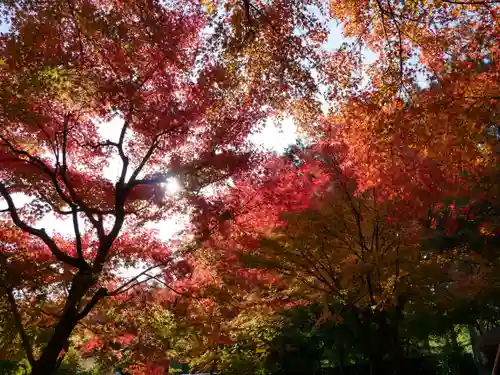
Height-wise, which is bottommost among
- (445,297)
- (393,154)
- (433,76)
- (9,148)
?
(445,297)

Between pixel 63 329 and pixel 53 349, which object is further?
pixel 63 329

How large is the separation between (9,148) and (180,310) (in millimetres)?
5091

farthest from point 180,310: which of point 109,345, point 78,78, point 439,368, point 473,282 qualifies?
point 439,368

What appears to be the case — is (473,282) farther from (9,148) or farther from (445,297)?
(9,148)

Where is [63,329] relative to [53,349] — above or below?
above

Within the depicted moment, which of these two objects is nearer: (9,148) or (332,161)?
(9,148)

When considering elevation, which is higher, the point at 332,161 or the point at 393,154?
the point at 332,161

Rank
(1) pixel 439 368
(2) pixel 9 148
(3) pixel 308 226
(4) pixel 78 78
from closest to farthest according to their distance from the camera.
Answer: (4) pixel 78 78, (2) pixel 9 148, (3) pixel 308 226, (1) pixel 439 368

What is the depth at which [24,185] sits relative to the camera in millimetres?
8516

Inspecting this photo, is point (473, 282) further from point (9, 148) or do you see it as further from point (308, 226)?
point (9, 148)

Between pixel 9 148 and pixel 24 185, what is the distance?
0.79m

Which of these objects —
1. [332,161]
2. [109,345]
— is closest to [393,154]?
[332,161]

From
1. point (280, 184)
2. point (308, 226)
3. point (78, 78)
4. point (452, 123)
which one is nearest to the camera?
point (452, 123)

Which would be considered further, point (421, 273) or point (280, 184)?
point (280, 184)
